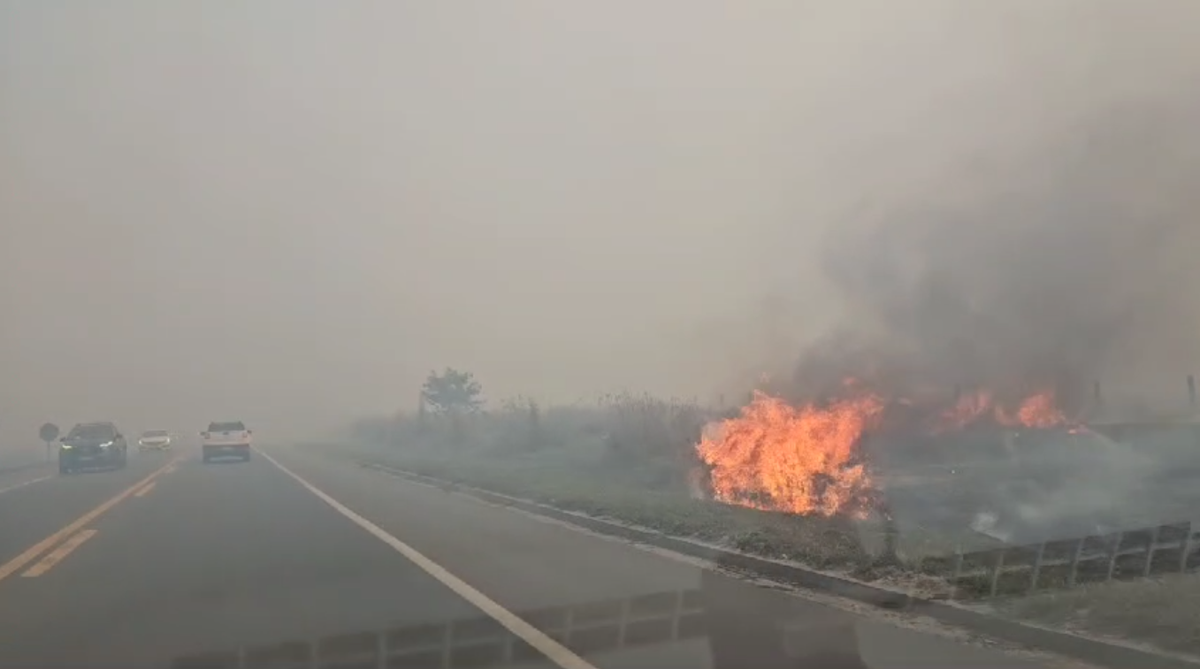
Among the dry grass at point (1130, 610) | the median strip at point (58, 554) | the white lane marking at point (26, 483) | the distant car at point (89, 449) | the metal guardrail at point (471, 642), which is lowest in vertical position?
the metal guardrail at point (471, 642)

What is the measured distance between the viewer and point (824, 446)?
18875 millimetres

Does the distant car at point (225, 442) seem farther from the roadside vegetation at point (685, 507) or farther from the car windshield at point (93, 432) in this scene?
the roadside vegetation at point (685, 507)

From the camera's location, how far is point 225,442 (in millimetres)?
45500

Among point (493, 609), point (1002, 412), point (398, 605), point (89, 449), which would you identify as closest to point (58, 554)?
point (398, 605)

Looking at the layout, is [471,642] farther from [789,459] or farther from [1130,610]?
[789,459]

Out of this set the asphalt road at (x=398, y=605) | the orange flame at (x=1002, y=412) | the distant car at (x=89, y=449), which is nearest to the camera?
the asphalt road at (x=398, y=605)

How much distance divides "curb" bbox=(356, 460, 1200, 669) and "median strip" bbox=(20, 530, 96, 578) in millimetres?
6661

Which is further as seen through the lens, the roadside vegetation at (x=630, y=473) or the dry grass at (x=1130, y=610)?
the roadside vegetation at (x=630, y=473)

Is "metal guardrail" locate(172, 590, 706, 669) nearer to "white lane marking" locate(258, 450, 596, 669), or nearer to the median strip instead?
"white lane marking" locate(258, 450, 596, 669)

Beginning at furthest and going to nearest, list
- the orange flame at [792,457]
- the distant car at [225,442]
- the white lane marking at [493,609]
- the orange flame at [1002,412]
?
the distant car at [225,442], the orange flame at [1002,412], the orange flame at [792,457], the white lane marking at [493,609]

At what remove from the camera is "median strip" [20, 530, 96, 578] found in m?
12.4

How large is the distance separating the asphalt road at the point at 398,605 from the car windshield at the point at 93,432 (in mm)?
24943

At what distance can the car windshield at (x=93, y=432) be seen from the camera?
4100cm

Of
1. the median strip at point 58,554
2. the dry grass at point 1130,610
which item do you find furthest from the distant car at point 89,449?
the dry grass at point 1130,610
